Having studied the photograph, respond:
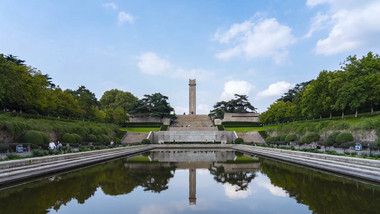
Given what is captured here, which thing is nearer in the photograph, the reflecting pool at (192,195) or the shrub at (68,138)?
the reflecting pool at (192,195)

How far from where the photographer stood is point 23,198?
675cm

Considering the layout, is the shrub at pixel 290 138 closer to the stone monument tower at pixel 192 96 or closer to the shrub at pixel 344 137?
the shrub at pixel 344 137

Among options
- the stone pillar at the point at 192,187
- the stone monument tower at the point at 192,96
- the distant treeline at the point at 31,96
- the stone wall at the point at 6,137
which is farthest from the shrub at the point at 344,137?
the stone monument tower at the point at 192,96

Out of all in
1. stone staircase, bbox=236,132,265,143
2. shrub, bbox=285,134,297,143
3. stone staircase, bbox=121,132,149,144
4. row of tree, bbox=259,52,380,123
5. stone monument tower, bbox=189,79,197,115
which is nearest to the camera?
row of tree, bbox=259,52,380,123

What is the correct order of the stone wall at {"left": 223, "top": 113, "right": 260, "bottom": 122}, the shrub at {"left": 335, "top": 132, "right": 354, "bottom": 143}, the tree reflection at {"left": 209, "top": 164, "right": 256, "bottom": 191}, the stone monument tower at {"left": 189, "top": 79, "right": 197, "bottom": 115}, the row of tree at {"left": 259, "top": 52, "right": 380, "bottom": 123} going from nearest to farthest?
1. the tree reflection at {"left": 209, "top": 164, "right": 256, "bottom": 191}
2. the shrub at {"left": 335, "top": 132, "right": 354, "bottom": 143}
3. the row of tree at {"left": 259, "top": 52, "right": 380, "bottom": 123}
4. the stone wall at {"left": 223, "top": 113, "right": 260, "bottom": 122}
5. the stone monument tower at {"left": 189, "top": 79, "right": 197, "bottom": 115}

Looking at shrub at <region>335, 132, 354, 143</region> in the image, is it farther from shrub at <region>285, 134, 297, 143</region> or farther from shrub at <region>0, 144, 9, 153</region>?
shrub at <region>0, 144, 9, 153</region>

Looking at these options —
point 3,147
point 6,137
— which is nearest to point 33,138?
point 6,137

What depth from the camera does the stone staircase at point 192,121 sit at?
56.8 metres

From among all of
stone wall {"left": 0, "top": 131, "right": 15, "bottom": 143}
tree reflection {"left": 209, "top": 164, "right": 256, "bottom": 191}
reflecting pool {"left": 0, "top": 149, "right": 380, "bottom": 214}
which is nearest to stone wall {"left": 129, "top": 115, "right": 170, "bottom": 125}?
stone wall {"left": 0, "top": 131, "right": 15, "bottom": 143}

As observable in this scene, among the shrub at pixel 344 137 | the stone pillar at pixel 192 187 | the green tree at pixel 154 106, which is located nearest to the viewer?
the stone pillar at pixel 192 187

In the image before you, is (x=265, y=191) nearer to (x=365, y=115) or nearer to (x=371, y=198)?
(x=371, y=198)

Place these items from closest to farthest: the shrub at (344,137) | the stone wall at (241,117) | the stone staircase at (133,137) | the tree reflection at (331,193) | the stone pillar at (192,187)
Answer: the tree reflection at (331,193) → the stone pillar at (192,187) → the shrub at (344,137) → the stone staircase at (133,137) → the stone wall at (241,117)

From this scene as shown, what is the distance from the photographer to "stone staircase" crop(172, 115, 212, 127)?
56841mm

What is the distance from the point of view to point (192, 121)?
194 ft
